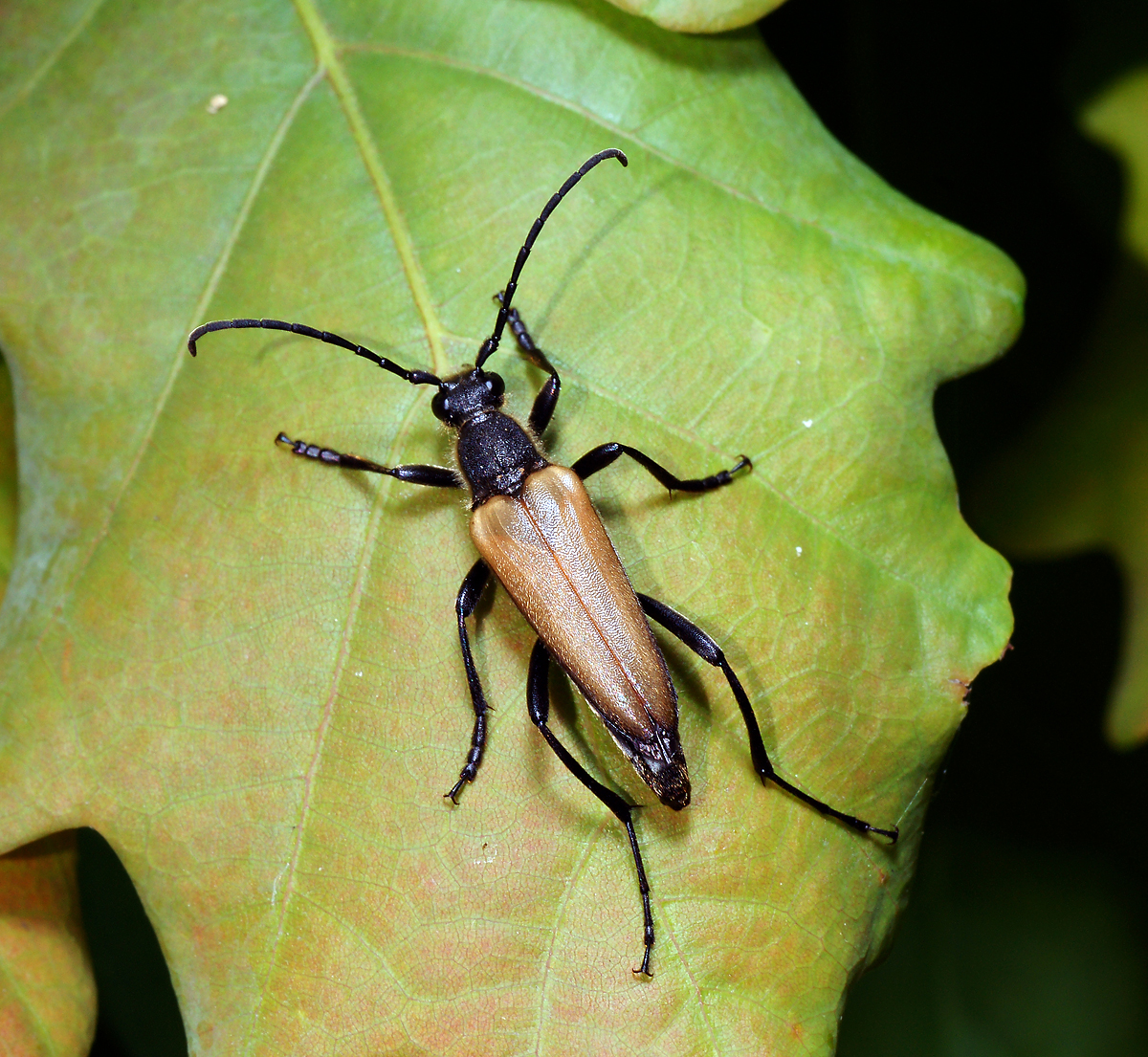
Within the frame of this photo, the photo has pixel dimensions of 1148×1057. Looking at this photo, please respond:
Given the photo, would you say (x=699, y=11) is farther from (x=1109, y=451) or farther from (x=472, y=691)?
(x=1109, y=451)

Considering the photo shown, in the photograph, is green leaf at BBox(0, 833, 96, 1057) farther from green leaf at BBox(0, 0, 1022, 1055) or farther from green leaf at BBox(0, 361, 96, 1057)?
green leaf at BBox(0, 0, 1022, 1055)

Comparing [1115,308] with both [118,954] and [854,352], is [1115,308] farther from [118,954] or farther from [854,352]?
[118,954]

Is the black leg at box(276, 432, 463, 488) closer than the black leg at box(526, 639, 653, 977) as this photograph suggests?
No

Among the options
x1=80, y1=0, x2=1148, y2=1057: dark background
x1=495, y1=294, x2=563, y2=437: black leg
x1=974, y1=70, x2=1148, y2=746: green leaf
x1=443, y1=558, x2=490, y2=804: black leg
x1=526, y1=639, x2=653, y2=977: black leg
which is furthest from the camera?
x1=80, y1=0, x2=1148, y2=1057: dark background

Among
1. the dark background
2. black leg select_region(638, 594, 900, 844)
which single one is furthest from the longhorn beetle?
the dark background

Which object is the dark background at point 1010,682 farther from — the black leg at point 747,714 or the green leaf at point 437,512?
the black leg at point 747,714

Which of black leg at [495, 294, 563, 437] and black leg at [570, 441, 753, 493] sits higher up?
black leg at [495, 294, 563, 437]
